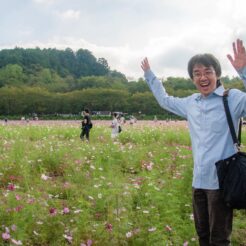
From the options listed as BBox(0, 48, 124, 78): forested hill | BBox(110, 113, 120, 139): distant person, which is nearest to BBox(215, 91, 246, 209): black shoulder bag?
BBox(110, 113, 120, 139): distant person

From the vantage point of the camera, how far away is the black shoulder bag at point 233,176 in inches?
90.8

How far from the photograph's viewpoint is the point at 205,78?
8.18 feet

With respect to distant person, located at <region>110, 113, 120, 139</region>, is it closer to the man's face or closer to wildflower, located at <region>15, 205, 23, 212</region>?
wildflower, located at <region>15, 205, 23, 212</region>

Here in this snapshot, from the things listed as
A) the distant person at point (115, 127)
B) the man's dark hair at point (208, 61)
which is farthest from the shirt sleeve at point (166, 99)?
the distant person at point (115, 127)

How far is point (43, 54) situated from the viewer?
103m

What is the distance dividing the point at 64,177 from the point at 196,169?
3.61 m

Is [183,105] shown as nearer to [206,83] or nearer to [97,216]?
[206,83]

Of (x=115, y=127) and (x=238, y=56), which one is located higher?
(x=238, y=56)

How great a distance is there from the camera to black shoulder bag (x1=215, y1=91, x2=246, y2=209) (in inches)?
90.8

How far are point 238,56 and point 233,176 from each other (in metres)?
0.70

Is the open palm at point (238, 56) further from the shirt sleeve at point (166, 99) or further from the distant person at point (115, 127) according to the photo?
the distant person at point (115, 127)

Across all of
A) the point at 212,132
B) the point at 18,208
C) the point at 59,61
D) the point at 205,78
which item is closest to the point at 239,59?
the point at 205,78

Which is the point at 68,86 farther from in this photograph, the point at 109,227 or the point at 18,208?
the point at 109,227

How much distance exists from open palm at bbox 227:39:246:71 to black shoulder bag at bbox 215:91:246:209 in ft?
0.74
